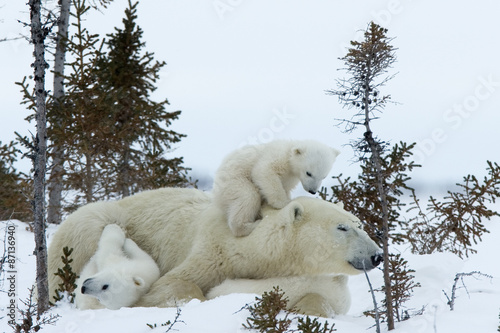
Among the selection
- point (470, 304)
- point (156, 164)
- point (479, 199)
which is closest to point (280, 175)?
point (470, 304)

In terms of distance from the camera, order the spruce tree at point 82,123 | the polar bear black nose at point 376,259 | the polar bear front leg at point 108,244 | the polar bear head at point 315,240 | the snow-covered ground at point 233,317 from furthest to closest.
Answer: the spruce tree at point 82,123
the polar bear front leg at point 108,244
the polar bear head at point 315,240
the polar bear black nose at point 376,259
the snow-covered ground at point 233,317

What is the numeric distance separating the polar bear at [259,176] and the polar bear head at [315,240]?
0.16 m

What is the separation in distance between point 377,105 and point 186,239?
8.62ft

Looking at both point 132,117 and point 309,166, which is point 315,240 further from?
point 132,117

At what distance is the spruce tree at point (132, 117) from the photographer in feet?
35.0

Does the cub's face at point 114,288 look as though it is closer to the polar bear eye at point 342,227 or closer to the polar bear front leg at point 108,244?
the polar bear front leg at point 108,244

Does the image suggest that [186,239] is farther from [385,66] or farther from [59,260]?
[385,66]

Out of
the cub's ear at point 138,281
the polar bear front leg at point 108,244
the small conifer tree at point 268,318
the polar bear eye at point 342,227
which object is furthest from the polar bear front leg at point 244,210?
the small conifer tree at point 268,318

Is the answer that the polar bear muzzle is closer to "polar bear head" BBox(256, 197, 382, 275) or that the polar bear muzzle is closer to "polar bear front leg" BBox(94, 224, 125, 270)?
"polar bear head" BBox(256, 197, 382, 275)

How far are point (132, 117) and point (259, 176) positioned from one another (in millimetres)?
6742

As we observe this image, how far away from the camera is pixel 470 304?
4098 mm

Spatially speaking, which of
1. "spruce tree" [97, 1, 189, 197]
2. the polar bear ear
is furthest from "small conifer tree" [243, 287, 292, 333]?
"spruce tree" [97, 1, 189, 197]

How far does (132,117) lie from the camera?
1113 centimetres

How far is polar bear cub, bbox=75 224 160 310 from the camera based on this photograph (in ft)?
15.8
